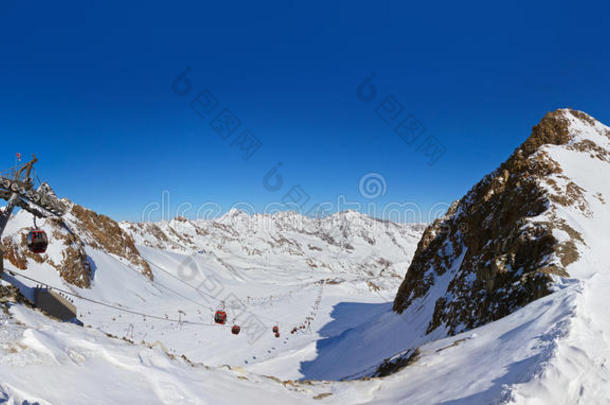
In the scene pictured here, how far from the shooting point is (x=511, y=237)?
17922 mm

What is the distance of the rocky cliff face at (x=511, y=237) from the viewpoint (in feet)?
49.1

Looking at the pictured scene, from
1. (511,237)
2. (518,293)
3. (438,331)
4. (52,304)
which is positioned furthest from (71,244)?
(518,293)

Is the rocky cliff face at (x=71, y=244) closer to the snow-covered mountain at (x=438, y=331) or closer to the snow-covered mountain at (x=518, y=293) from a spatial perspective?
the snow-covered mountain at (x=438, y=331)

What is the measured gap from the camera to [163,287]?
62.6 meters

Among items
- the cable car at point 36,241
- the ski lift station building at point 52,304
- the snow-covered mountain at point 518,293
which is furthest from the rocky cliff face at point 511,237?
the ski lift station building at point 52,304

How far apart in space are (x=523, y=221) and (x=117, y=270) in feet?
190

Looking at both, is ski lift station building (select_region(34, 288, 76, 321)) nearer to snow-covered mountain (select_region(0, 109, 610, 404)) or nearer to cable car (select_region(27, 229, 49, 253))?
cable car (select_region(27, 229, 49, 253))

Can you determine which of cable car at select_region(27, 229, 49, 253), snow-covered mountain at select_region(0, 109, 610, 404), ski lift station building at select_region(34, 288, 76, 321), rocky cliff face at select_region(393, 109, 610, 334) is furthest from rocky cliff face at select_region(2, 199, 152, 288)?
rocky cliff face at select_region(393, 109, 610, 334)

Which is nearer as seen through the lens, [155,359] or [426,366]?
[155,359]

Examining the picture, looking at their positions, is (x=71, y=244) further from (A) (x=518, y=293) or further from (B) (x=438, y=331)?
(A) (x=518, y=293)

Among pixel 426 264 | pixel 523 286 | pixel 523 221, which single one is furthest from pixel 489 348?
pixel 426 264

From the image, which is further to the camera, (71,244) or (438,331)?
(71,244)

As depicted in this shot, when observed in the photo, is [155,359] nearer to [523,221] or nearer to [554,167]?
[523,221]

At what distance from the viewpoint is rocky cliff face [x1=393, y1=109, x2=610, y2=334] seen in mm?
→ 14977
